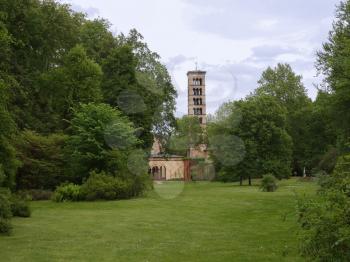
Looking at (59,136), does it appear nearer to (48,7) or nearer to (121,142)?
(121,142)

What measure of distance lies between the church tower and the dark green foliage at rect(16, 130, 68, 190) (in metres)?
75.3

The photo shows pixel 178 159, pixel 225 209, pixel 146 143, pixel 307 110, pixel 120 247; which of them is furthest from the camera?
pixel 178 159

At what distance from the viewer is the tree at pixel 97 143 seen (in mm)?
33969

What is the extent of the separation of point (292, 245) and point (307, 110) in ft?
194

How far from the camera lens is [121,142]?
35.3m

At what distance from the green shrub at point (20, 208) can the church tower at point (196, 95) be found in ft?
291

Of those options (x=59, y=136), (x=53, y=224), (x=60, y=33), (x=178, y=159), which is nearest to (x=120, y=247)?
(x=53, y=224)

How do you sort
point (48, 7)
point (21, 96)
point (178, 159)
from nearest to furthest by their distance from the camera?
point (21, 96), point (48, 7), point (178, 159)

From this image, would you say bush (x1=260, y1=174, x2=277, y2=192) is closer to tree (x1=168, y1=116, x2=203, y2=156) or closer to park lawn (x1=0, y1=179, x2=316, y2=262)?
park lawn (x1=0, y1=179, x2=316, y2=262)

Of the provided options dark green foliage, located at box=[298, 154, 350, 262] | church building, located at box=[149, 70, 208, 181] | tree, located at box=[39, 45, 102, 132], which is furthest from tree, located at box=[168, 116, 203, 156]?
dark green foliage, located at box=[298, 154, 350, 262]

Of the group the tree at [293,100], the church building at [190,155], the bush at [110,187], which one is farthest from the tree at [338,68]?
the tree at [293,100]

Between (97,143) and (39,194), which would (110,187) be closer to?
(97,143)

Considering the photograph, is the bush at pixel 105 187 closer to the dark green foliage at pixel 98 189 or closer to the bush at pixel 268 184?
the dark green foliage at pixel 98 189

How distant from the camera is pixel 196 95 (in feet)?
368
